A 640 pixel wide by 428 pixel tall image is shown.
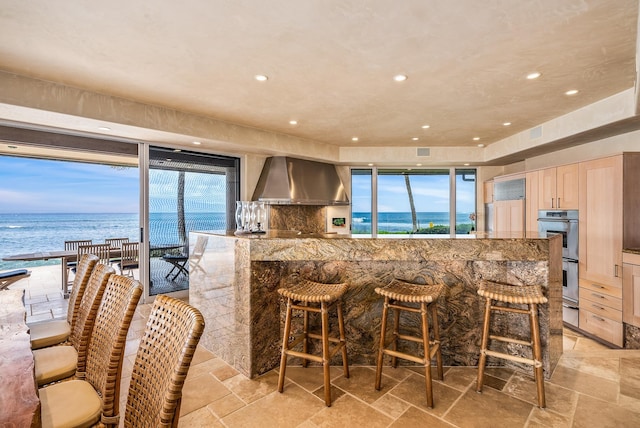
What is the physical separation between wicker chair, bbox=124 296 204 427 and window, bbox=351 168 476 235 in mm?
5492

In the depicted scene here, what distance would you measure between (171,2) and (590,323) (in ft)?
16.0

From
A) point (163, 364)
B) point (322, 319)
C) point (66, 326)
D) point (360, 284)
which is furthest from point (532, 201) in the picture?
point (66, 326)

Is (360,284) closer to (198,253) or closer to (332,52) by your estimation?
(198,253)

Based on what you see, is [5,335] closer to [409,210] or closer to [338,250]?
[338,250]

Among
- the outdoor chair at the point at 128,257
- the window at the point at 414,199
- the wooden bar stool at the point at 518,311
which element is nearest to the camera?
the wooden bar stool at the point at 518,311

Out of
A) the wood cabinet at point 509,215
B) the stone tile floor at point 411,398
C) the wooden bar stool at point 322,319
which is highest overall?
the wood cabinet at point 509,215

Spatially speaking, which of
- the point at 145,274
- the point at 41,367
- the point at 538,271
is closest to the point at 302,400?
the point at 41,367

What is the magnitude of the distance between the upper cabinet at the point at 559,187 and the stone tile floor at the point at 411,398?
1876 millimetres

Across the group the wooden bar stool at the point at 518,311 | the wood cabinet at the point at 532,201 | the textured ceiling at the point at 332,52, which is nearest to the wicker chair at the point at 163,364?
the textured ceiling at the point at 332,52

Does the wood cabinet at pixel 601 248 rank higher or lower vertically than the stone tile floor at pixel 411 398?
higher

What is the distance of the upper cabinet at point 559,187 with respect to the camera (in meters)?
3.68

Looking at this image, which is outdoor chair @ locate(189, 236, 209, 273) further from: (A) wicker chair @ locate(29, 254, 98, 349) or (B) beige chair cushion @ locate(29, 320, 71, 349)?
(B) beige chair cushion @ locate(29, 320, 71, 349)

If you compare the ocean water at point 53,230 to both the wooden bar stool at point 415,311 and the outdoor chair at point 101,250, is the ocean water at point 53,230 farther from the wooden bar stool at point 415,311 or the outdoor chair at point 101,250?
the wooden bar stool at point 415,311

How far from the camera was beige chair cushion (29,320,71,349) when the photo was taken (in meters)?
1.83
